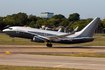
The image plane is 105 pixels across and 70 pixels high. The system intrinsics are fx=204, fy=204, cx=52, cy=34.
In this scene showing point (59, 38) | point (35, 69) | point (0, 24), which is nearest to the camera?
point (35, 69)

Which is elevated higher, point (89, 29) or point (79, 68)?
point (89, 29)

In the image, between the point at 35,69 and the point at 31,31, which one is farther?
the point at 31,31

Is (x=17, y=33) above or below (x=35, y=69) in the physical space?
above

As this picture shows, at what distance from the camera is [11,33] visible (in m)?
47.1

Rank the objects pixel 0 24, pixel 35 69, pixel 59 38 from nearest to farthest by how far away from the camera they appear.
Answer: pixel 35 69, pixel 59 38, pixel 0 24

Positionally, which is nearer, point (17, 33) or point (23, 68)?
point (23, 68)

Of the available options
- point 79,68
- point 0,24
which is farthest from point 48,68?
point 0,24

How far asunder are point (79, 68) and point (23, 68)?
19.1 ft

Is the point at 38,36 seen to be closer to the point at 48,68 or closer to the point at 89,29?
the point at 89,29

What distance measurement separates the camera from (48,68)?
21125 millimetres

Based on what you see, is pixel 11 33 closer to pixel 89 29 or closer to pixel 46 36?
pixel 46 36

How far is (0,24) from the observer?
465ft

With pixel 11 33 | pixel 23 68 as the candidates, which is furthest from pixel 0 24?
pixel 23 68

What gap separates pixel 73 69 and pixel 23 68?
5123mm
